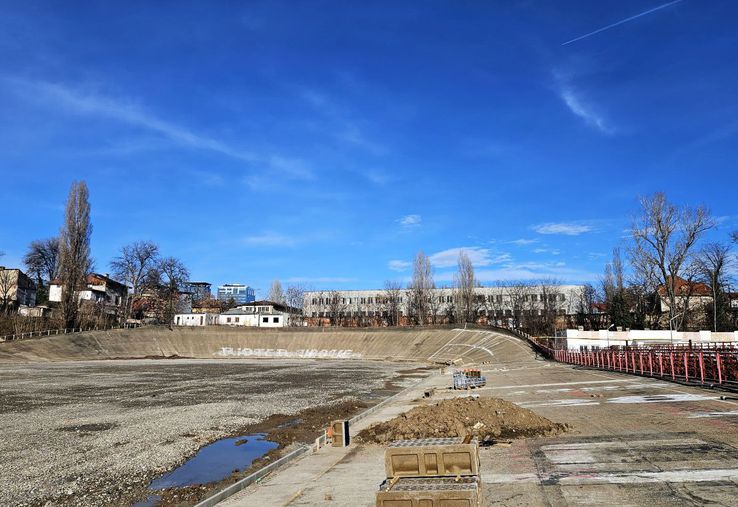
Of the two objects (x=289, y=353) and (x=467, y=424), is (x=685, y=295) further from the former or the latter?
(x=467, y=424)

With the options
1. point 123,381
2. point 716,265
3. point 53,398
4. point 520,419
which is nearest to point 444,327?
point 716,265

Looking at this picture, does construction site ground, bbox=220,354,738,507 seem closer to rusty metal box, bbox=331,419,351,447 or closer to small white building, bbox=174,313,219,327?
rusty metal box, bbox=331,419,351,447

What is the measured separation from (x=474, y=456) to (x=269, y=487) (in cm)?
580

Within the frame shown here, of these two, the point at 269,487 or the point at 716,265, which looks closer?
the point at 269,487

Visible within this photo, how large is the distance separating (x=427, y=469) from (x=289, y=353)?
82.1 meters

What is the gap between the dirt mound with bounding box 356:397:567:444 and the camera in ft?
43.3

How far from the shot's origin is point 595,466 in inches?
380

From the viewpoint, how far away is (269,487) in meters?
10.2

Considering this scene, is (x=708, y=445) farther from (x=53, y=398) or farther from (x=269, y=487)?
(x=53, y=398)

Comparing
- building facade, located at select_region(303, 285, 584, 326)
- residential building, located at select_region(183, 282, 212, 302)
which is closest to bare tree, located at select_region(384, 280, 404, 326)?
building facade, located at select_region(303, 285, 584, 326)

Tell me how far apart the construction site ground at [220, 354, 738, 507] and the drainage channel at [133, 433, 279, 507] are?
5.31 ft

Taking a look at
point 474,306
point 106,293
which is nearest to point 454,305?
point 474,306

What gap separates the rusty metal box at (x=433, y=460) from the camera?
599 centimetres

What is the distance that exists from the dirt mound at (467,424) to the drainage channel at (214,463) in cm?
314
